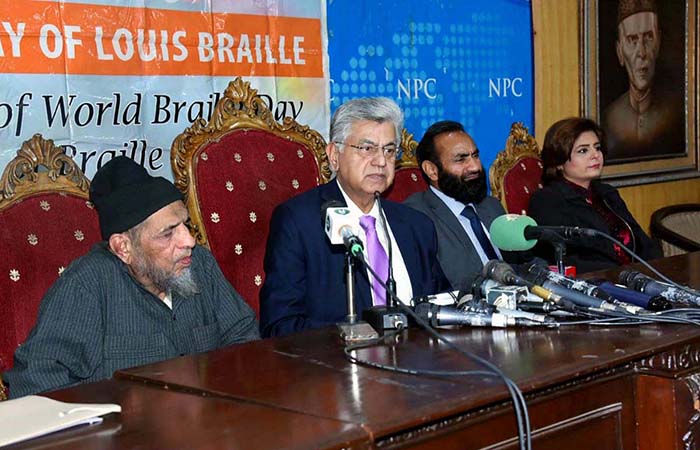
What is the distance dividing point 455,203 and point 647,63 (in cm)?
269

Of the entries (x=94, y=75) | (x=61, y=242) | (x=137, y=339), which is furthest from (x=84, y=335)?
(x=94, y=75)

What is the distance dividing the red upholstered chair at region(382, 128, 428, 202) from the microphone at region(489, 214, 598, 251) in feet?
3.97

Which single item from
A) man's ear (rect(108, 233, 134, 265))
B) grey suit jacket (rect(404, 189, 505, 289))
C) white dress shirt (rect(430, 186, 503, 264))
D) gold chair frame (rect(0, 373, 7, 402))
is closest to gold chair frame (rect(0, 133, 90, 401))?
man's ear (rect(108, 233, 134, 265))

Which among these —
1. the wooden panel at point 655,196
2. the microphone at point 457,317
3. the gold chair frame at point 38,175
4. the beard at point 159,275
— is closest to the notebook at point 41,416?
the beard at point 159,275

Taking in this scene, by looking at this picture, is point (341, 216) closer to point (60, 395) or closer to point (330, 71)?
point (60, 395)

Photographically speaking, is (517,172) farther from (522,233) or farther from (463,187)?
(522,233)

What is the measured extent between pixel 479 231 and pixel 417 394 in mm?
2343

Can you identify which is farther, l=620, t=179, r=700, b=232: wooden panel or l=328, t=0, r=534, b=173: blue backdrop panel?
l=620, t=179, r=700, b=232: wooden panel

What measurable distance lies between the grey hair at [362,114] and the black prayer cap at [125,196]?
827 mm

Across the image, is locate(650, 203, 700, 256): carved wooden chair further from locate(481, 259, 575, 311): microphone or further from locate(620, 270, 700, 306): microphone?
locate(481, 259, 575, 311): microphone

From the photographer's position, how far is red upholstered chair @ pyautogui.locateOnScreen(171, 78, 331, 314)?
340 centimetres

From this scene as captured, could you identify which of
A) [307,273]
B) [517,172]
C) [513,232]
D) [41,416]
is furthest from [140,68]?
[41,416]

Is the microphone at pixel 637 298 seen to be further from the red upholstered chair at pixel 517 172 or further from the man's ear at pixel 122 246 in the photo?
the red upholstered chair at pixel 517 172

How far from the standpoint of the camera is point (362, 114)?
3.45 meters
